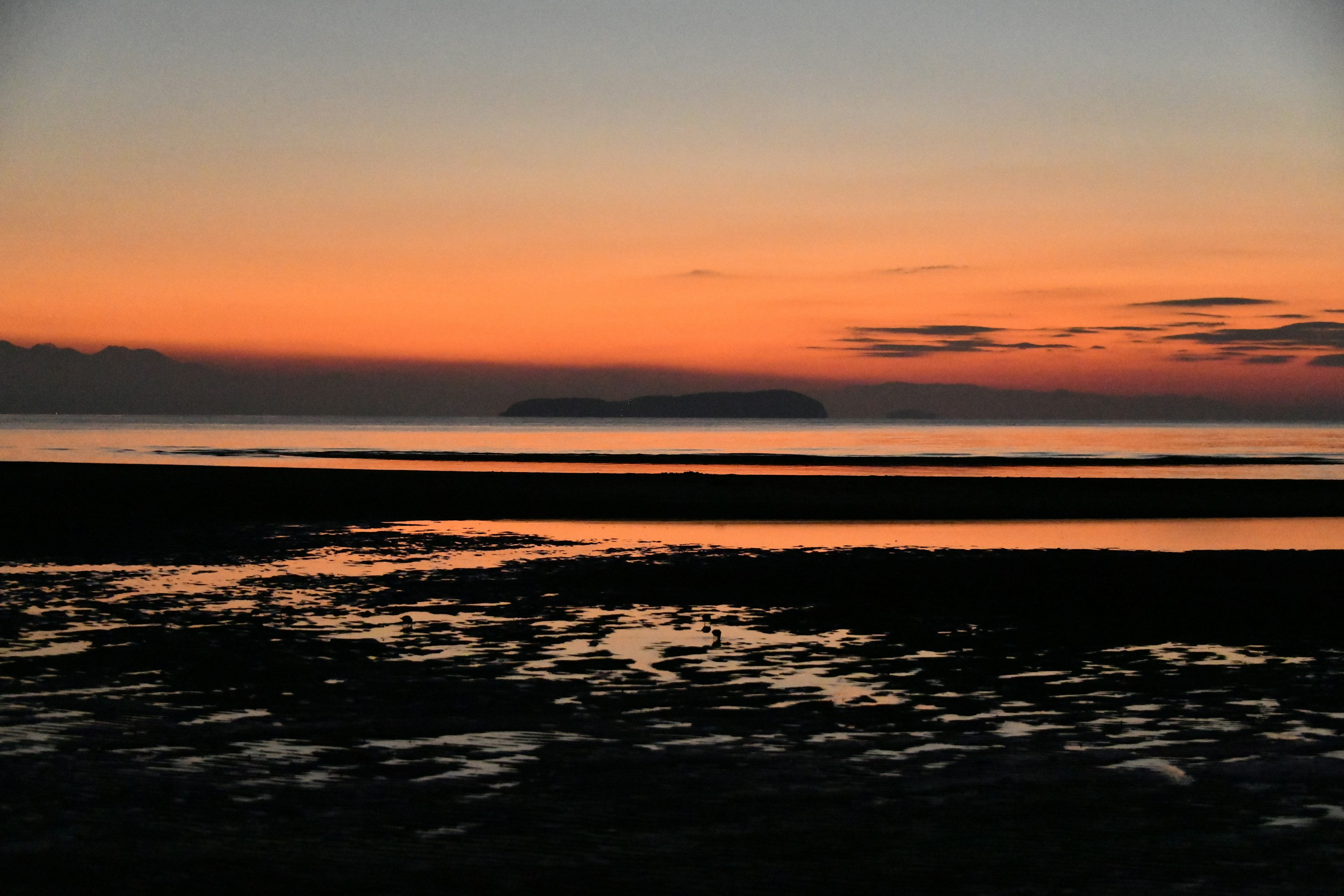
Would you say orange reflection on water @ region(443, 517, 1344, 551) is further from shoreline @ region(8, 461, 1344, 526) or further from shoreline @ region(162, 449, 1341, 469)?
shoreline @ region(162, 449, 1341, 469)

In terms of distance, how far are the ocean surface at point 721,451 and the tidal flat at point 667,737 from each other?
1666 inches

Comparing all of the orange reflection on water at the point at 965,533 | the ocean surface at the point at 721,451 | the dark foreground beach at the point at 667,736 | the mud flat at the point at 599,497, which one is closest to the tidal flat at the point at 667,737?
the dark foreground beach at the point at 667,736

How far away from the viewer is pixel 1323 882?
7680 millimetres

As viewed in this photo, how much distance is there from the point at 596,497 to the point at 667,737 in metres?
34.7

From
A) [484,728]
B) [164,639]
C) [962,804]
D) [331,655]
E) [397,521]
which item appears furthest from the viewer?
[397,521]

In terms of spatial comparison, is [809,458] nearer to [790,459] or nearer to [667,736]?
[790,459]

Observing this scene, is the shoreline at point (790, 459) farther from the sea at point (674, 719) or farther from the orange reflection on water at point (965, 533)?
the sea at point (674, 719)

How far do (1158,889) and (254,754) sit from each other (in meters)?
6.90

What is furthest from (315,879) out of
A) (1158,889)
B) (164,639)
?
(164,639)

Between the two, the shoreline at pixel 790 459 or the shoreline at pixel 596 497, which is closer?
the shoreline at pixel 596 497

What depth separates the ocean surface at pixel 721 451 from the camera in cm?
6644

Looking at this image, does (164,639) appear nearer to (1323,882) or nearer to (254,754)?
(254,754)

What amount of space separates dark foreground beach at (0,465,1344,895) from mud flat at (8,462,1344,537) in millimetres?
15553

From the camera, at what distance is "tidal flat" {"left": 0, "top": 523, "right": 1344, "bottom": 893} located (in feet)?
26.4
